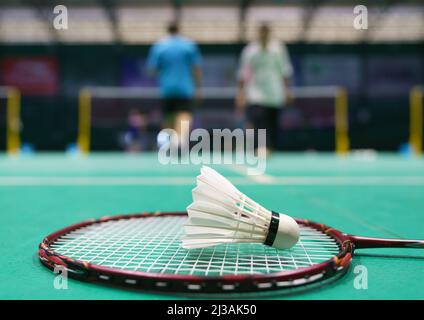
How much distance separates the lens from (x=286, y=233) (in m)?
1.08

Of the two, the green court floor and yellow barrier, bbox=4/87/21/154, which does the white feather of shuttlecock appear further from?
yellow barrier, bbox=4/87/21/154

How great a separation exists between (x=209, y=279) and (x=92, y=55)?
14.6 meters

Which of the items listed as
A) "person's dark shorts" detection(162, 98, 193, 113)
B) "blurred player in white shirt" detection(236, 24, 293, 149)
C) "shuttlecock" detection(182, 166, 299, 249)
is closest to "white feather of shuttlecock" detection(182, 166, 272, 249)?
"shuttlecock" detection(182, 166, 299, 249)

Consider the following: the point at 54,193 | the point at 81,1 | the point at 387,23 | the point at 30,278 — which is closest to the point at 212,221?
the point at 30,278

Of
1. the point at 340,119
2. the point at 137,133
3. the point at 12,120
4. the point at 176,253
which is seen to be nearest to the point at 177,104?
the point at 176,253

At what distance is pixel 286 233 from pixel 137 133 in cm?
1025

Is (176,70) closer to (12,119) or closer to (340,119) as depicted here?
(340,119)

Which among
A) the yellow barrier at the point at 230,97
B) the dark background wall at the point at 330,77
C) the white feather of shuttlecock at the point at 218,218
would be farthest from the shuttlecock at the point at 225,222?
the dark background wall at the point at 330,77

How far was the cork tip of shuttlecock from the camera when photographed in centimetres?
108

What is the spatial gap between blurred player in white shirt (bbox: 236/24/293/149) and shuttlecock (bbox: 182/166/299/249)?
172 inches

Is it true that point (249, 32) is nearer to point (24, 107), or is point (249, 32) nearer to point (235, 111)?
point (235, 111)

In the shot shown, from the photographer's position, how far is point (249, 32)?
45.6 feet

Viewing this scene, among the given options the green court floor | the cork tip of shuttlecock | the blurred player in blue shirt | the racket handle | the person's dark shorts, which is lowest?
the green court floor
